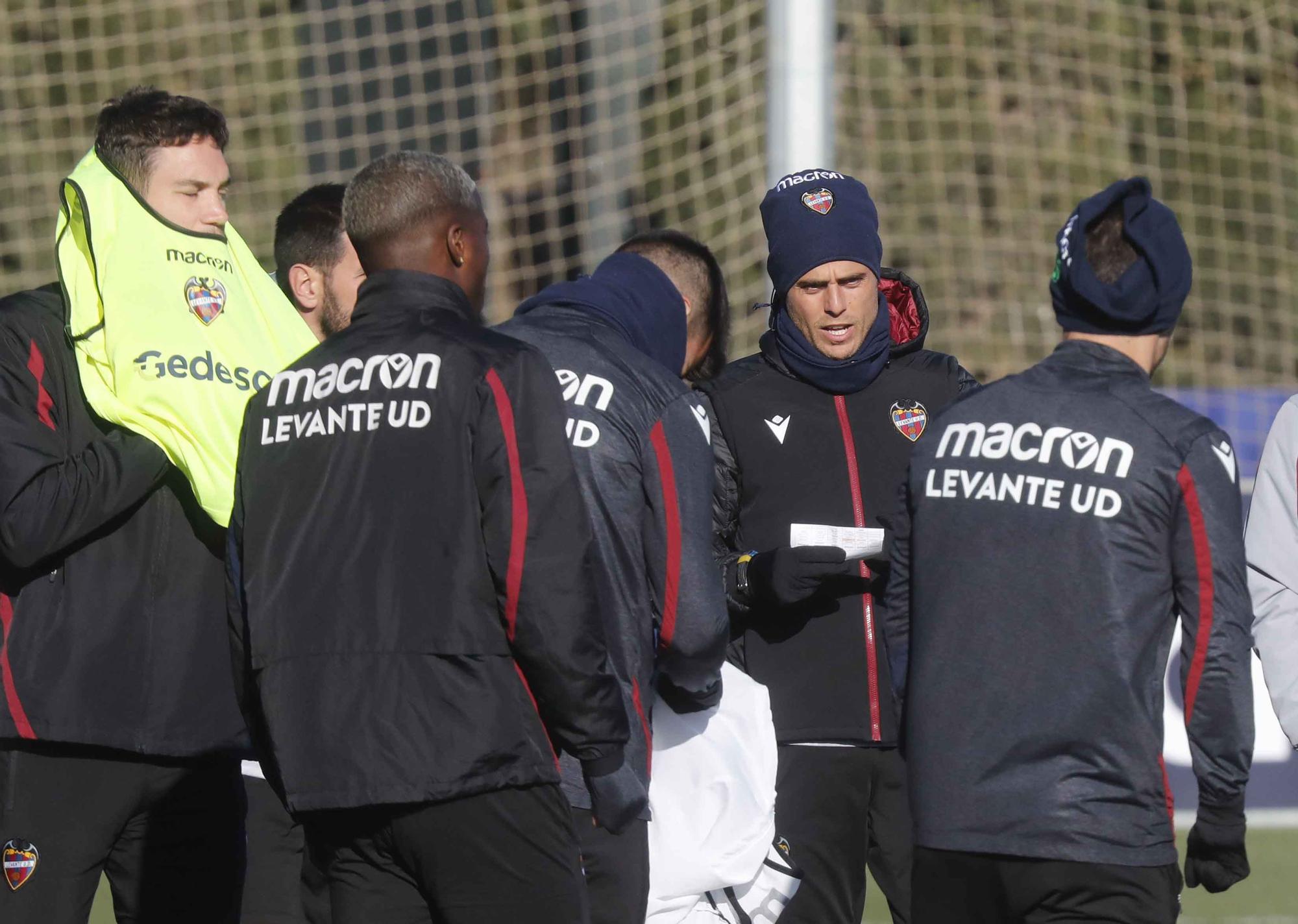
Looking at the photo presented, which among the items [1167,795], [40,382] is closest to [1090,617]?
[1167,795]

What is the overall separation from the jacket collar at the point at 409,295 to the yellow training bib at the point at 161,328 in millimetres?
350

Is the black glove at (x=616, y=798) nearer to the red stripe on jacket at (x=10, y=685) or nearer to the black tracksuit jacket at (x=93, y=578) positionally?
the black tracksuit jacket at (x=93, y=578)

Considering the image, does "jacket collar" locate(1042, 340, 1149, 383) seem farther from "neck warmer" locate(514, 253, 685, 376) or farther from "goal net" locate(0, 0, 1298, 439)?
"goal net" locate(0, 0, 1298, 439)

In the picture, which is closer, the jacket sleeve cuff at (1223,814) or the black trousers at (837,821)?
the jacket sleeve cuff at (1223,814)

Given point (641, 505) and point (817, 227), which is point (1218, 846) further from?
point (817, 227)

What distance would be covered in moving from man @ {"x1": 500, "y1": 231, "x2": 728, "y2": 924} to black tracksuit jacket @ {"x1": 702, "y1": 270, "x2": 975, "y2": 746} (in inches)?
17.6

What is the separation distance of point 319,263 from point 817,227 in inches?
44.4

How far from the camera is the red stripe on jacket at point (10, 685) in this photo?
3051 mm

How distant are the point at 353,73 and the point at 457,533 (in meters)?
7.45

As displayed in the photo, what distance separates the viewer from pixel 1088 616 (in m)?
2.68

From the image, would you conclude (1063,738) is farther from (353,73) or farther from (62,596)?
(353,73)

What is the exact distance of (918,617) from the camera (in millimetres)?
2875

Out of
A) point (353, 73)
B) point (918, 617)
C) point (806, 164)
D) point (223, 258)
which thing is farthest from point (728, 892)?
point (353, 73)

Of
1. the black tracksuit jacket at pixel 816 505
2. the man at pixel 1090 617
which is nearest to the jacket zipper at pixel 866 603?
the black tracksuit jacket at pixel 816 505
